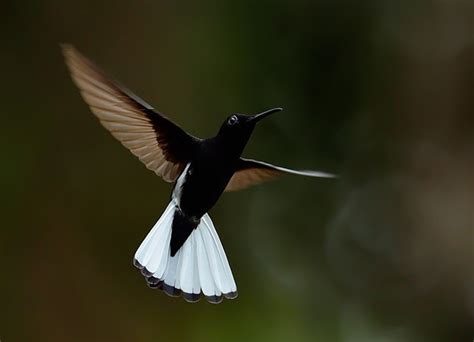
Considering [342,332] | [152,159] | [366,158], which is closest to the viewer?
[152,159]

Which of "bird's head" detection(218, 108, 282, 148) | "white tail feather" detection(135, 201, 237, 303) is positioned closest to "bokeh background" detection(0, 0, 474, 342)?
"white tail feather" detection(135, 201, 237, 303)

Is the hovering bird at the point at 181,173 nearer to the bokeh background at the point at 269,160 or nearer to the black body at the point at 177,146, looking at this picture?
the black body at the point at 177,146

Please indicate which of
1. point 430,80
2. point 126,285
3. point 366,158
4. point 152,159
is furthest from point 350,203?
point 152,159

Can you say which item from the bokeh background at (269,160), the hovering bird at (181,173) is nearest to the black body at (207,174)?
the hovering bird at (181,173)

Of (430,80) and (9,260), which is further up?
(9,260)

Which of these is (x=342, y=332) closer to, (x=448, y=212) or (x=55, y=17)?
(x=448, y=212)

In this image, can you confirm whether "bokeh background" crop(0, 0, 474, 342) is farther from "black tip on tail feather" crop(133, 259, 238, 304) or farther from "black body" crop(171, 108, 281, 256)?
"black tip on tail feather" crop(133, 259, 238, 304)

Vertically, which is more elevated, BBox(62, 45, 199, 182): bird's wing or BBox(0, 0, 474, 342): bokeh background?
BBox(62, 45, 199, 182): bird's wing
